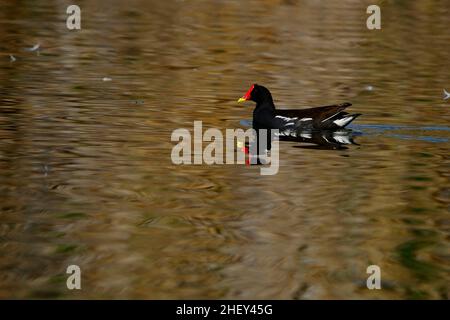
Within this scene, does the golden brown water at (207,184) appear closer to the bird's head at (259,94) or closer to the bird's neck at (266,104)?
the bird's head at (259,94)

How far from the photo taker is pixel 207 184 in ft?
42.7

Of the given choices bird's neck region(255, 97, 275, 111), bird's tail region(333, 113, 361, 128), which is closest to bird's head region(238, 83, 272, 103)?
bird's neck region(255, 97, 275, 111)

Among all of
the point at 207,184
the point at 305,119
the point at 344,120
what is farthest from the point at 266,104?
the point at 207,184

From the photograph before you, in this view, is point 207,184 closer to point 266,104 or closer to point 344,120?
point 344,120

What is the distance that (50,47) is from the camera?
26906mm

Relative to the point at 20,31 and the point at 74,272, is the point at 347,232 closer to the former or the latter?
the point at 74,272

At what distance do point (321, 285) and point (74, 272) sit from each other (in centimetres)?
194

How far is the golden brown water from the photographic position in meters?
9.64

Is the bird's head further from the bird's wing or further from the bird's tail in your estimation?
the bird's tail

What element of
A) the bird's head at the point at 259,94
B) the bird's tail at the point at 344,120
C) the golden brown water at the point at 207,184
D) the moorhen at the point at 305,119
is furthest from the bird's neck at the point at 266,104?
the bird's tail at the point at 344,120

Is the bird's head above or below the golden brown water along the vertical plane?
above

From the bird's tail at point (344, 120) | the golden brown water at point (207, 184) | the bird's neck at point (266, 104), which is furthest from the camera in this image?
the bird's neck at point (266, 104)

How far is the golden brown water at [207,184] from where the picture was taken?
31.6 feet

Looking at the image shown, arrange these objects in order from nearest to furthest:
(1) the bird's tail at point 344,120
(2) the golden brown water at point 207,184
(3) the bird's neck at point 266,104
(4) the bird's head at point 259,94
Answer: (2) the golden brown water at point 207,184 < (1) the bird's tail at point 344,120 < (3) the bird's neck at point 266,104 < (4) the bird's head at point 259,94
